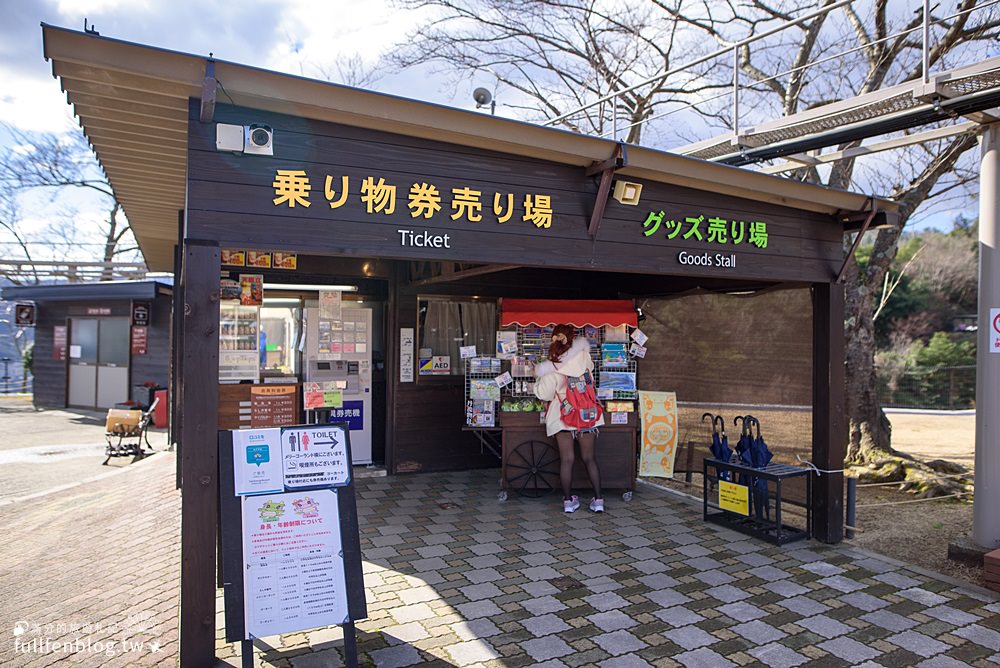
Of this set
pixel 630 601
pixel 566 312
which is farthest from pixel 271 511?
pixel 566 312

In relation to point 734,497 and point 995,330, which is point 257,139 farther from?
point 995,330

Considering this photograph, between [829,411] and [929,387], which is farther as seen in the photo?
[929,387]

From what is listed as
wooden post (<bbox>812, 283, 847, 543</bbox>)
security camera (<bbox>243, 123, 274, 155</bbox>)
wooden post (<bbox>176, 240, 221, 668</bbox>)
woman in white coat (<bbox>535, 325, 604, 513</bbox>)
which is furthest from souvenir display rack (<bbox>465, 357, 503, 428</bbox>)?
security camera (<bbox>243, 123, 274, 155</bbox>)

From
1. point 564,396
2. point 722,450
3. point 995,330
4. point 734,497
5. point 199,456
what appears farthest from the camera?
point 564,396

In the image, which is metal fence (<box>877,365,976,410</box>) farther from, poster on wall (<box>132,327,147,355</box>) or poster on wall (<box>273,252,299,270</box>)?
poster on wall (<box>132,327,147,355</box>)

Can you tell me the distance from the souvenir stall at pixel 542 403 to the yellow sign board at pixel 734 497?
1052 mm

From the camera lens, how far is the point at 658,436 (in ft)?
23.7

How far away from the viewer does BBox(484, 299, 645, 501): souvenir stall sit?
662 cm

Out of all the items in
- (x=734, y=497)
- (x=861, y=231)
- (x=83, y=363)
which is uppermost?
(x=861, y=231)

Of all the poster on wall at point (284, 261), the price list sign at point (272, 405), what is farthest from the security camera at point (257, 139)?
the price list sign at point (272, 405)

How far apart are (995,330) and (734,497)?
2.36m

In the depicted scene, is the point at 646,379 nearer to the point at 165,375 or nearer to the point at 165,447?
the point at 165,447

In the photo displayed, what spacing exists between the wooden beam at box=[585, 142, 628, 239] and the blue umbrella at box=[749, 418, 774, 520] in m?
2.58

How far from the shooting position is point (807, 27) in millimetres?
10078
